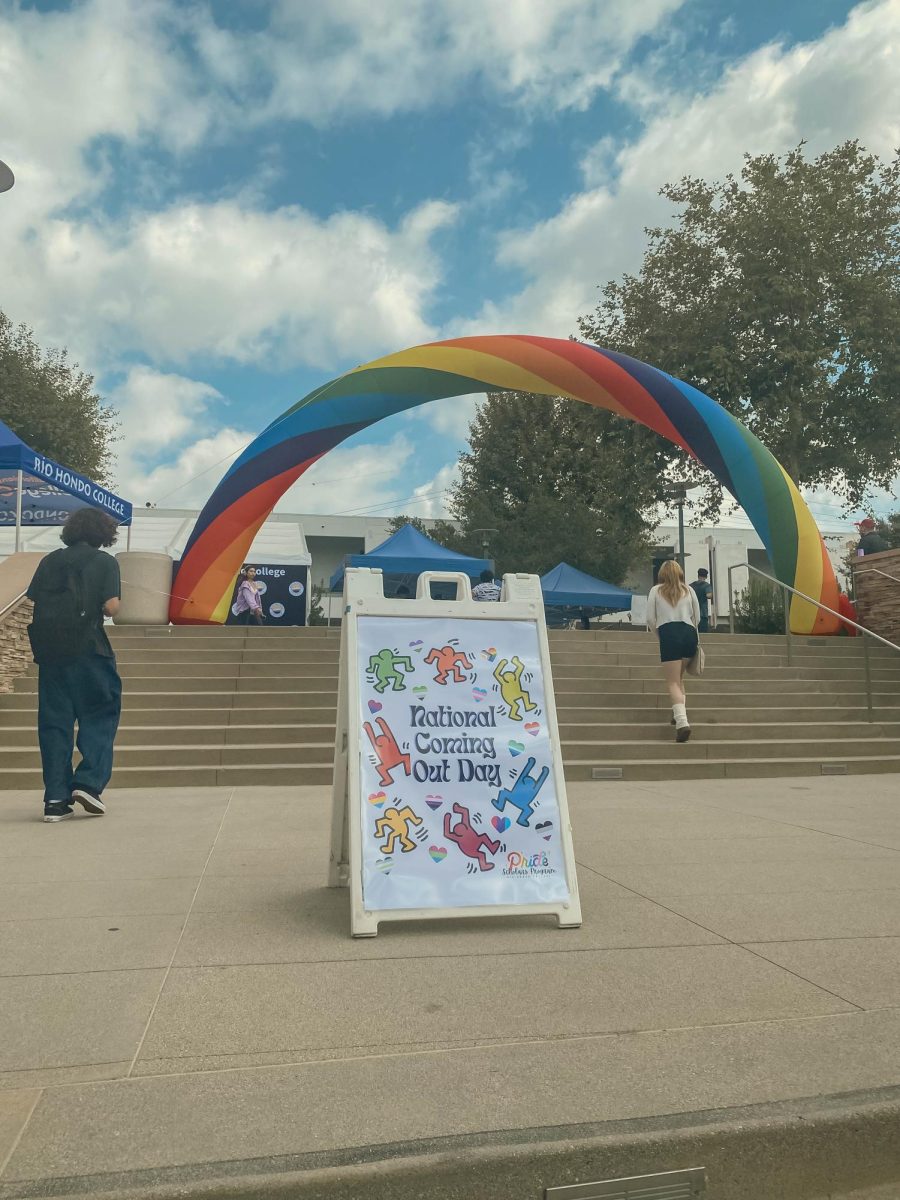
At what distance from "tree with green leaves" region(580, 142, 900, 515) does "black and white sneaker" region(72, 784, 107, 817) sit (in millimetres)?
18774

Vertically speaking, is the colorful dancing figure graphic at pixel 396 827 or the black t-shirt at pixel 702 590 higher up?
the black t-shirt at pixel 702 590

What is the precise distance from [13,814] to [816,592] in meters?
11.4

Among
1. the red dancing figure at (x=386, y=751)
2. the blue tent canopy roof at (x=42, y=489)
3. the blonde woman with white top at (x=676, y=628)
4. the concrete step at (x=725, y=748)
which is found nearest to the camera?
the red dancing figure at (x=386, y=751)

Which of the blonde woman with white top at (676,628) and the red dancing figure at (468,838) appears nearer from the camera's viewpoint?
the red dancing figure at (468,838)

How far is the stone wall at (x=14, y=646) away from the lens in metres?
9.75

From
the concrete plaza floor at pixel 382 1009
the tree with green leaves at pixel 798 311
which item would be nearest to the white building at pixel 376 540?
the tree with green leaves at pixel 798 311

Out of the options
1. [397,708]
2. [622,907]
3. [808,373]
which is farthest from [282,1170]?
[808,373]

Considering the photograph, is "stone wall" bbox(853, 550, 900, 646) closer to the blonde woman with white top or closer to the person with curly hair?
the blonde woman with white top

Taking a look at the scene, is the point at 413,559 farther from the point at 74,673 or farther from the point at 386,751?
the point at 386,751

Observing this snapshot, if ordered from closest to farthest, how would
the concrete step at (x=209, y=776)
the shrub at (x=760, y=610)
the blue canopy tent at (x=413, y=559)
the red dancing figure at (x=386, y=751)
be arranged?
1. the red dancing figure at (x=386, y=751)
2. the concrete step at (x=209, y=776)
3. the shrub at (x=760, y=610)
4. the blue canopy tent at (x=413, y=559)

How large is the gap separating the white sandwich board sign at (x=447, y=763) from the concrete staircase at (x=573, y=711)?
452cm

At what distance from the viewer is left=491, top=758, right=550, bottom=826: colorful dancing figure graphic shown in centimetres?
389

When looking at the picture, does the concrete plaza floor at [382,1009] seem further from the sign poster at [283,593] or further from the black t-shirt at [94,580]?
the sign poster at [283,593]

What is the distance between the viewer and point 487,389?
48.0 feet
